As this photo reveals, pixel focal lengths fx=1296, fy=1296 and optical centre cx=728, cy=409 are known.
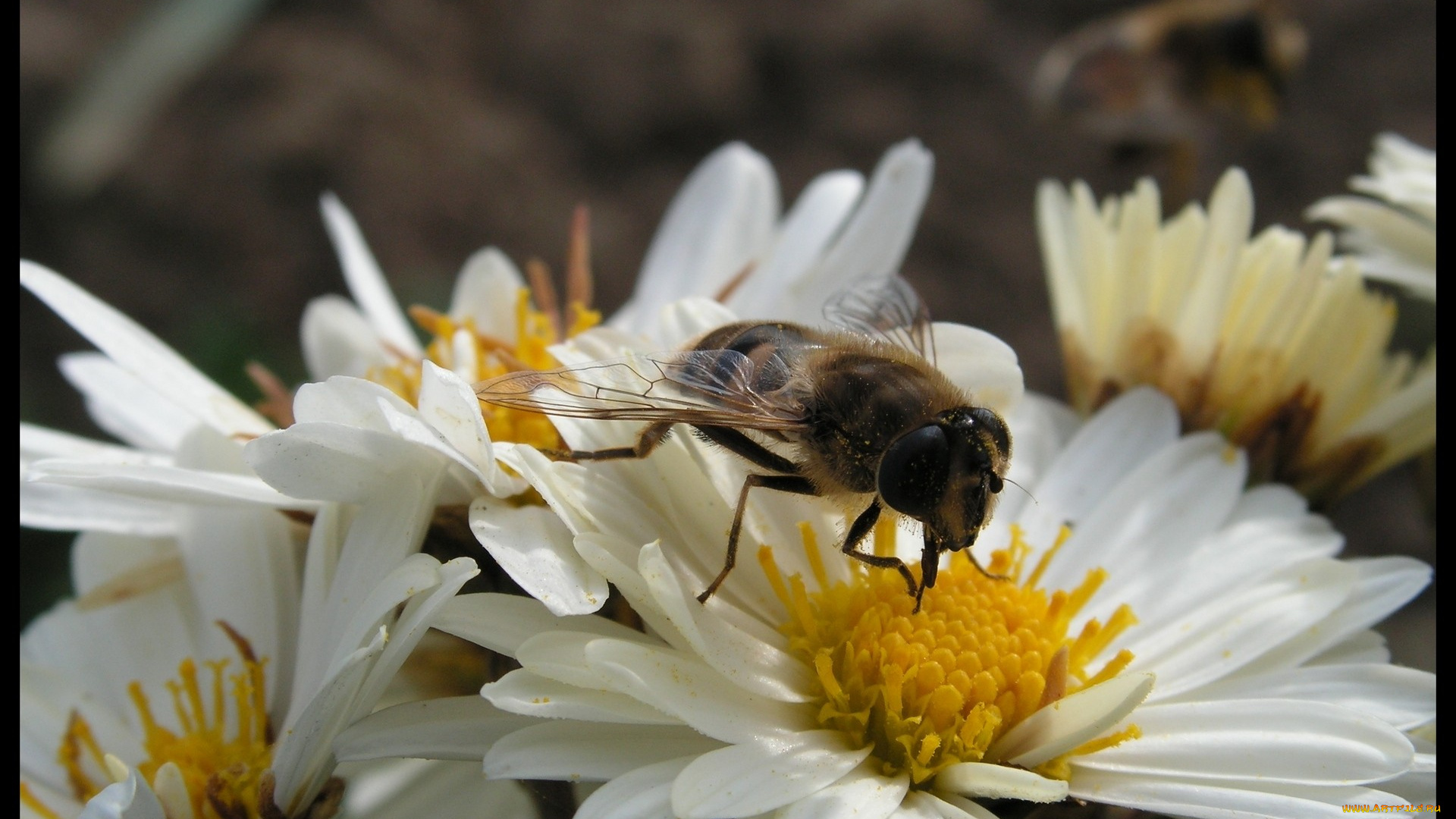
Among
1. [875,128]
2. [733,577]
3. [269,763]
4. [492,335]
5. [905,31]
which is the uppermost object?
[905,31]

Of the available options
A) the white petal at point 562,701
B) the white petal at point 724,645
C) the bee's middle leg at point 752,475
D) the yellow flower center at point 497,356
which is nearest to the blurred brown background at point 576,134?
the yellow flower center at point 497,356

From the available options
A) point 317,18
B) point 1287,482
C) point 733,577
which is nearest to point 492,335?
point 733,577

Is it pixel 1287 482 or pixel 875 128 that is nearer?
pixel 1287 482

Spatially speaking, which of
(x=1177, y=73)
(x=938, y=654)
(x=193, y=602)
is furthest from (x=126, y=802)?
(x=1177, y=73)

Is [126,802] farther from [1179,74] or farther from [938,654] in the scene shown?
[1179,74]
